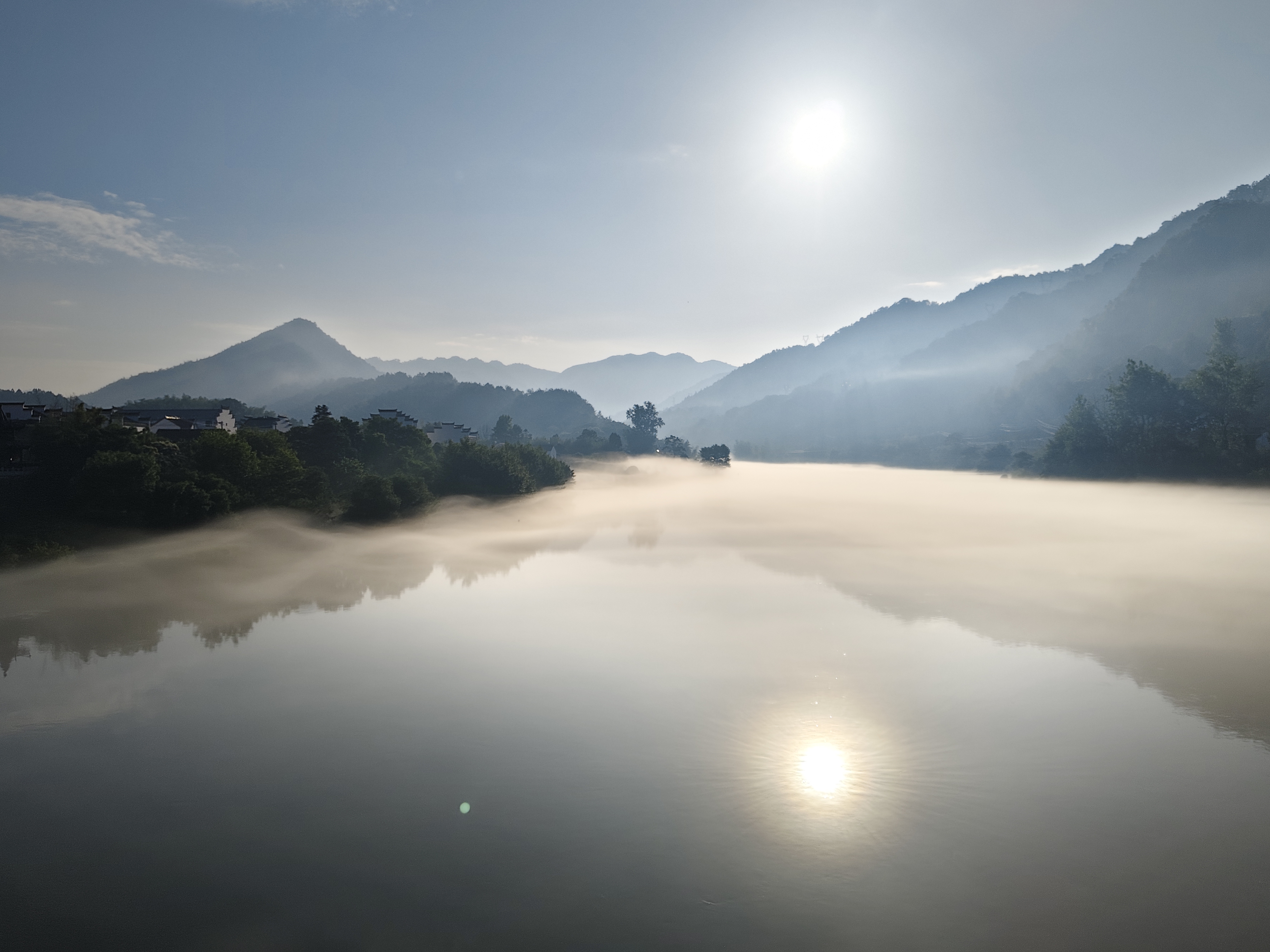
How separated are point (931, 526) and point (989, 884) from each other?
63.2 meters

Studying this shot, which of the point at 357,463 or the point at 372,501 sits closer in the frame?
the point at 372,501

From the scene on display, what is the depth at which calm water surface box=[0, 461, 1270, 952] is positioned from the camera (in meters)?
12.2

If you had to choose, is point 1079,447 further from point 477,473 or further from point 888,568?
point 477,473

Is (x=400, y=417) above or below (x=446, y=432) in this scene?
above

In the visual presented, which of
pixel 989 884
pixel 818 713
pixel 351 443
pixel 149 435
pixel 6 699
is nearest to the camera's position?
pixel 989 884

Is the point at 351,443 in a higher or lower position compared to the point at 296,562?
higher

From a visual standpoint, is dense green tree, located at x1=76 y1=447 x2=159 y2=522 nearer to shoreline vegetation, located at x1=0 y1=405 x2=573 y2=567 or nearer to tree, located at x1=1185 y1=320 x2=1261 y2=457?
shoreline vegetation, located at x1=0 y1=405 x2=573 y2=567

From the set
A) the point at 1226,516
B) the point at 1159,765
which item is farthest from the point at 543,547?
the point at 1226,516

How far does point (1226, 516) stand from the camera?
220 ft

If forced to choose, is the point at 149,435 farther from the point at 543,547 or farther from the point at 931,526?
the point at 931,526

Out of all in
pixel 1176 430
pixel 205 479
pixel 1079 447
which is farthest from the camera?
pixel 1079 447

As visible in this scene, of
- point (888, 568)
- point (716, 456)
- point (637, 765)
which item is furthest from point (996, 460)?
point (637, 765)

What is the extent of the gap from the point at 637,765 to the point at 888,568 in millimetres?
35498

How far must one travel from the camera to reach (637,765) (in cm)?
1803
